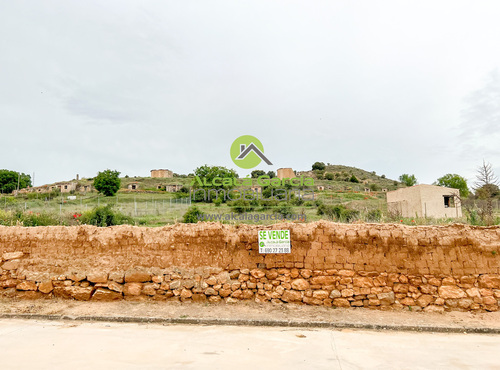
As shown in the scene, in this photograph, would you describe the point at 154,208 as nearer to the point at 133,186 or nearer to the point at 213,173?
the point at 213,173

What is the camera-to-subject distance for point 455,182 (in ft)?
154

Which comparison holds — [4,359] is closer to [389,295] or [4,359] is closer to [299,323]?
[299,323]

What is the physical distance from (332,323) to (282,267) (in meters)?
1.59

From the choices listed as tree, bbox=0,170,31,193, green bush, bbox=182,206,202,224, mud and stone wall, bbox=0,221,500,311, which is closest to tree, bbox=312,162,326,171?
green bush, bbox=182,206,202,224

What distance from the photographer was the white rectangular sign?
760cm

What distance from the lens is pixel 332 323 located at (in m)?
6.56

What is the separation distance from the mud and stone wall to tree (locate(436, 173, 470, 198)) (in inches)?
1755

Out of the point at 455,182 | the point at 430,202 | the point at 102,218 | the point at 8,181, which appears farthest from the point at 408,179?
the point at 8,181

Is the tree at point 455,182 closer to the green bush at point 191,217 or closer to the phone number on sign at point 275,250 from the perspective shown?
the green bush at point 191,217

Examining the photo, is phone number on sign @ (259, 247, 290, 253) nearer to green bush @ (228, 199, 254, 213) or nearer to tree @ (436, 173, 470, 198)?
green bush @ (228, 199, 254, 213)

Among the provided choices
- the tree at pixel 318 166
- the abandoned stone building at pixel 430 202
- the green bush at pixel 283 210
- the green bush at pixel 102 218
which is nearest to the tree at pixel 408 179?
the tree at pixel 318 166

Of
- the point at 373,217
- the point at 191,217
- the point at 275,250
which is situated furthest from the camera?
the point at 191,217
